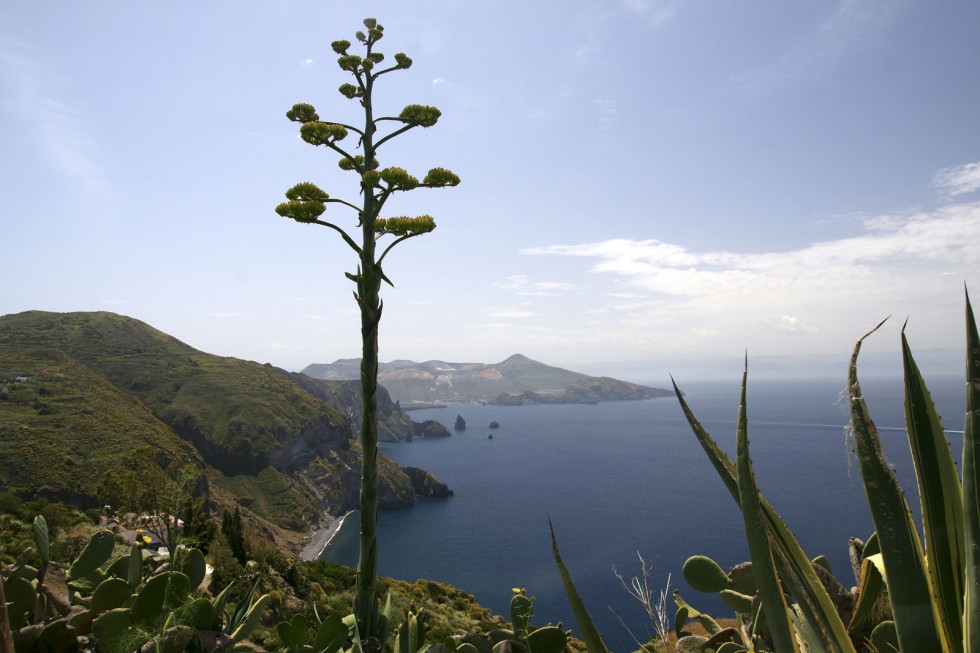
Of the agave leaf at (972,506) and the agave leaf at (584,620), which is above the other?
the agave leaf at (972,506)

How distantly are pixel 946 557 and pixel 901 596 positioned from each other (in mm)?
213

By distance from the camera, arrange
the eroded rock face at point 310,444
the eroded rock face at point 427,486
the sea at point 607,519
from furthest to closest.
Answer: the eroded rock face at point 427,486
the eroded rock face at point 310,444
the sea at point 607,519

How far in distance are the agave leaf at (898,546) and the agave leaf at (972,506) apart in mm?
90

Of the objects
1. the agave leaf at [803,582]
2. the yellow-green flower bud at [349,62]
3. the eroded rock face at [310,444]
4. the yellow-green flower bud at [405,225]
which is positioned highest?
the yellow-green flower bud at [349,62]

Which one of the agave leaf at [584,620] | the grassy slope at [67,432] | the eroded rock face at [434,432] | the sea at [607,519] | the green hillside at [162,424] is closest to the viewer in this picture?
the agave leaf at [584,620]

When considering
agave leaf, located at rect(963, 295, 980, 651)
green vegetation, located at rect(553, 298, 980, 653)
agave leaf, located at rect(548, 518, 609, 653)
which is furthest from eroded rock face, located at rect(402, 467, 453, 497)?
agave leaf, located at rect(963, 295, 980, 651)

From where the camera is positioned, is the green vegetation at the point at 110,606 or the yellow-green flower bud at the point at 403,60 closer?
the green vegetation at the point at 110,606

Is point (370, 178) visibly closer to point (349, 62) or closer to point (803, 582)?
point (349, 62)

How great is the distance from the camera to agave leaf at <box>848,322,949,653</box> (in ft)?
4.61

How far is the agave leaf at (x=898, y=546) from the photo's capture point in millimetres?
1406

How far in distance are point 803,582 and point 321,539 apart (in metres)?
87.6

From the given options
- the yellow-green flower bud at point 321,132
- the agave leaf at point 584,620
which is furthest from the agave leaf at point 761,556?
the yellow-green flower bud at point 321,132

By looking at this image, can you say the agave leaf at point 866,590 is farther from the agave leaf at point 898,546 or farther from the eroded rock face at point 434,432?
the eroded rock face at point 434,432

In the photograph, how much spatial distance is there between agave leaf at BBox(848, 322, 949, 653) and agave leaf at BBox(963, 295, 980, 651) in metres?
Answer: 0.09
